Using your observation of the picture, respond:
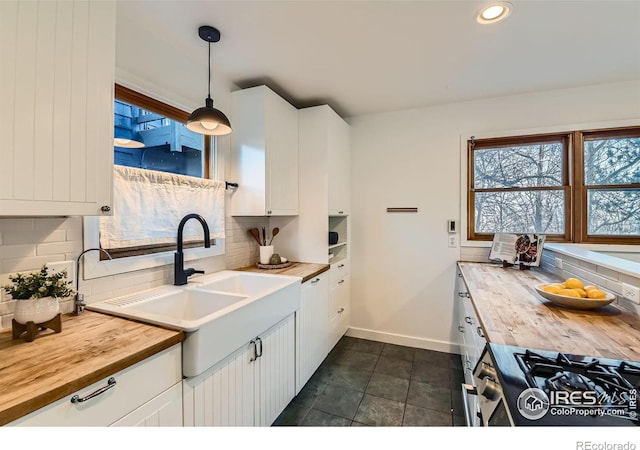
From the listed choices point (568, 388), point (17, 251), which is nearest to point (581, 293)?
point (568, 388)

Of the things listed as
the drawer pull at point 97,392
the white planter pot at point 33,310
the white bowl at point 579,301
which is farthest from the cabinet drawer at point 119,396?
the white bowl at point 579,301

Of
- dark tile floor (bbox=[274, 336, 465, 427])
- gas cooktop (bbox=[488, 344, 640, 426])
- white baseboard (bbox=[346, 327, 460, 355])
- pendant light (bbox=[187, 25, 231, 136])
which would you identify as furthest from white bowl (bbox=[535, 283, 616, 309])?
pendant light (bbox=[187, 25, 231, 136])

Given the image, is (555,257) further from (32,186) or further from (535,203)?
(32,186)

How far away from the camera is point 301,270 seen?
91.0 inches

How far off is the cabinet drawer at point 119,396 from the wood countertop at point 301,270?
1088mm

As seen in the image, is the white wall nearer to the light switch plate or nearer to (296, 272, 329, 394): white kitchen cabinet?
(296, 272, 329, 394): white kitchen cabinet

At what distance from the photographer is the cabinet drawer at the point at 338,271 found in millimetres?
2686

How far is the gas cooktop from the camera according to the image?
2.27ft

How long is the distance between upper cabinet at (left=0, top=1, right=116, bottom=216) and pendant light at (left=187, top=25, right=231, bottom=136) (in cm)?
45

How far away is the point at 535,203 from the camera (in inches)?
104

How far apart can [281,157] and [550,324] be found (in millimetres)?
2051

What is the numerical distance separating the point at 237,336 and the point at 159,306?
21.3 inches

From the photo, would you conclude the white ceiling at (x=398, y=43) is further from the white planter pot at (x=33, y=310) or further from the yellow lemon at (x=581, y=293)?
the yellow lemon at (x=581, y=293)

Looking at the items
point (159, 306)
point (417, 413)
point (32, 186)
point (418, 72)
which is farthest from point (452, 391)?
point (32, 186)
